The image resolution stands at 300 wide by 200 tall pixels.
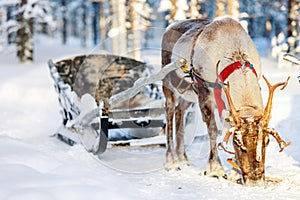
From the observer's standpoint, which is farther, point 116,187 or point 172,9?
point 172,9

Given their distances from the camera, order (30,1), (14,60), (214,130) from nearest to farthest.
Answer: (214,130)
(30,1)
(14,60)

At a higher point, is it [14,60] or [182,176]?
[182,176]

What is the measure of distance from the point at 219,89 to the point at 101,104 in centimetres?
251

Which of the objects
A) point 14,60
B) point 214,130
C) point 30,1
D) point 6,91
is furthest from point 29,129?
point 14,60

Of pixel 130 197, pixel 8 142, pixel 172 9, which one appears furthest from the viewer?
pixel 172 9

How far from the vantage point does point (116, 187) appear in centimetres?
506

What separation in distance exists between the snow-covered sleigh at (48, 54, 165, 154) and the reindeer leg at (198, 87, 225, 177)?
1.74m

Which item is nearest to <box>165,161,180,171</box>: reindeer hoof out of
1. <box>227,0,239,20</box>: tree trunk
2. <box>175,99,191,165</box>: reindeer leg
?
<box>175,99,191,165</box>: reindeer leg

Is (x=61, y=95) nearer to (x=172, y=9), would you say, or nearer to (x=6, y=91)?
(x=6, y=91)

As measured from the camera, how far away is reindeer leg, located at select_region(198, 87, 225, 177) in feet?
19.6

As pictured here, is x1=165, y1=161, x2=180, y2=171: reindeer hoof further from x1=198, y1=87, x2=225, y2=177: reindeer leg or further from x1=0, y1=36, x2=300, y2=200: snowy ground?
x1=198, y1=87, x2=225, y2=177: reindeer leg

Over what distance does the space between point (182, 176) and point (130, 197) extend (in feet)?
5.16

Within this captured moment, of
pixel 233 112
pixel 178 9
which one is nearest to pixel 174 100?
pixel 233 112

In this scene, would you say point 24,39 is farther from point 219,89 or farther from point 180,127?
point 219,89
